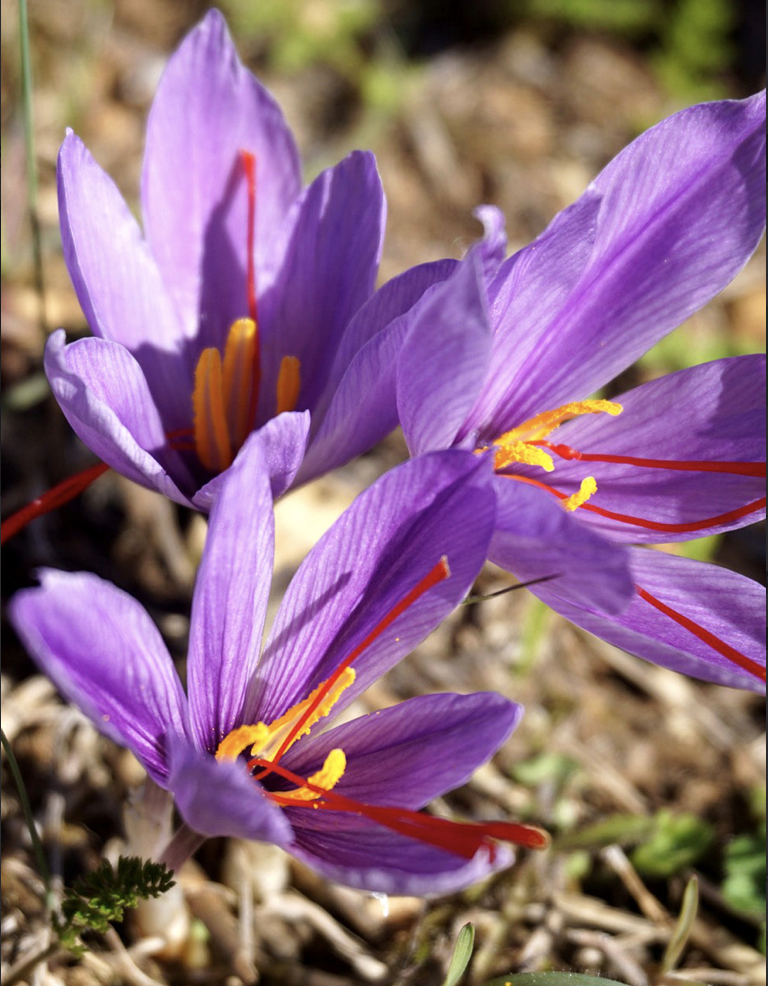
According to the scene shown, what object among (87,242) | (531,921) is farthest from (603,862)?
(87,242)

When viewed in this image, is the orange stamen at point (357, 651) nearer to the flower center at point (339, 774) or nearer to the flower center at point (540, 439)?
the flower center at point (339, 774)

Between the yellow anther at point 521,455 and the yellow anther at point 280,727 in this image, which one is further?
the yellow anther at point 521,455

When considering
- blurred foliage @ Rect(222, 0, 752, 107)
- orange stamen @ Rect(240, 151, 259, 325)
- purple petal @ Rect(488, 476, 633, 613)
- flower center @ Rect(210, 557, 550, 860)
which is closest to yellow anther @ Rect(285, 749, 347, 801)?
flower center @ Rect(210, 557, 550, 860)

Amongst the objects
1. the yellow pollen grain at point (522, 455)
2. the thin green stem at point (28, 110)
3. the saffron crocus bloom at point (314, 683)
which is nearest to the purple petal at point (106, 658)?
the saffron crocus bloom at point (314, 683)

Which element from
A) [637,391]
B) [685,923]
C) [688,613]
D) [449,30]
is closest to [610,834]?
[685,923]

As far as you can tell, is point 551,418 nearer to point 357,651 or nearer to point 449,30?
point 357,651

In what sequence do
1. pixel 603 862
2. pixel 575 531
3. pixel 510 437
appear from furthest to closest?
pixel 603 862 < pixel 510 437 < pixel 575 531

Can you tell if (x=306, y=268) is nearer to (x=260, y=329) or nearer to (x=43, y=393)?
(x=260, y=329)
